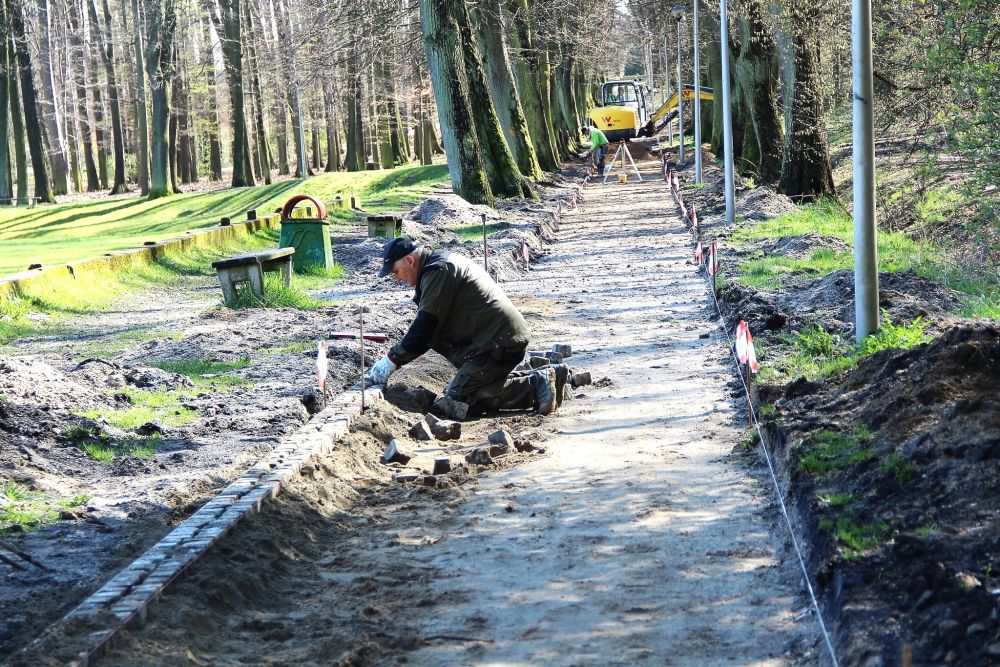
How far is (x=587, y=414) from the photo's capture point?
984cm

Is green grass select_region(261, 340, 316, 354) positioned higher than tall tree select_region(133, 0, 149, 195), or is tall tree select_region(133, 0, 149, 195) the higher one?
tall tree select_region(133, 0, 149, 195)

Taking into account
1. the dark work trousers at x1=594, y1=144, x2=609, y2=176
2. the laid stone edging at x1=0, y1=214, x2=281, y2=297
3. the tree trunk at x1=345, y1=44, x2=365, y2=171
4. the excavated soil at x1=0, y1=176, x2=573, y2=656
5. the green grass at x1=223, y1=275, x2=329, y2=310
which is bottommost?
the excavated soil at x1=0, y1=176, x2=573, y2=656

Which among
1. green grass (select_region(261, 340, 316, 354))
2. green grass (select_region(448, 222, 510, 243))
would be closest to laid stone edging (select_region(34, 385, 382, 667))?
green grass (select_region(261, 340, 316, 354))

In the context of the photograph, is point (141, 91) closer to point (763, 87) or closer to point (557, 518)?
point (763, 87)

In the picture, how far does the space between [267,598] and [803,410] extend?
411 centimetres

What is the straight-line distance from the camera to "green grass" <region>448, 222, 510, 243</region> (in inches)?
A: 891

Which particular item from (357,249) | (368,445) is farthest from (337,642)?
(357,249)

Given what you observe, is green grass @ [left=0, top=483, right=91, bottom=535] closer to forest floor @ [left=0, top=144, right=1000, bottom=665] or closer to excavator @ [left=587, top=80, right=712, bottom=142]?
forest floor @ [left=0, top=144, right=1000, bottom=665]

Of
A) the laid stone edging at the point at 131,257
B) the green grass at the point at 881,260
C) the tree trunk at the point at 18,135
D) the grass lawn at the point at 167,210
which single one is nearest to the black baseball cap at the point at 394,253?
the green grass at the point at 881,260

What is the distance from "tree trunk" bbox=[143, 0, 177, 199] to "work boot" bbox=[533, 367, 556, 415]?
1321 inches

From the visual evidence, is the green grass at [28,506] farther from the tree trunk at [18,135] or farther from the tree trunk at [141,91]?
the tree trunk at [141,91]

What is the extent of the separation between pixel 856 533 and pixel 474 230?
60.4 ft

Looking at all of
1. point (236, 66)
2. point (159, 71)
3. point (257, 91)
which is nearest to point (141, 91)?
point (257, 91)

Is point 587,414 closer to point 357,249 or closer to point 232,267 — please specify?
point 232,267
